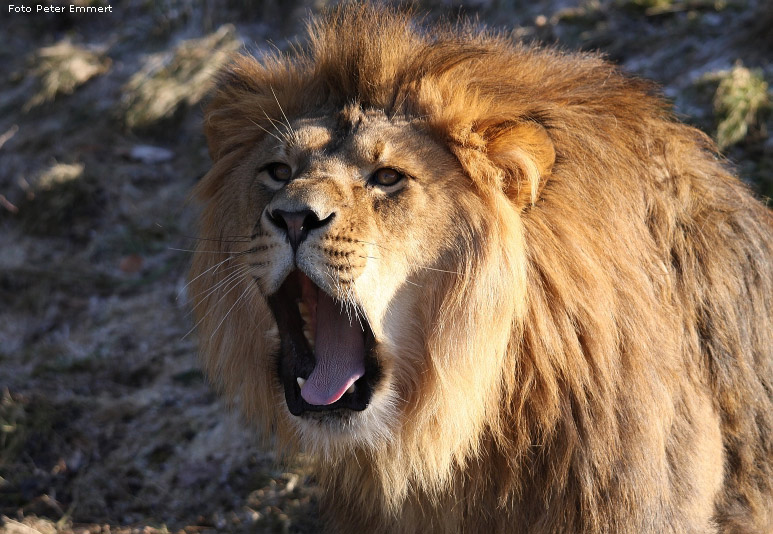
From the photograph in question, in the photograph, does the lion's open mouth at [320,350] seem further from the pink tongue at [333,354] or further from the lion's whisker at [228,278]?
the lion's whisker at [228,278]

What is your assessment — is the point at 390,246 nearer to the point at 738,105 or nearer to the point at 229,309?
the point at 229,309

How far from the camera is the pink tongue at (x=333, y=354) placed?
7.28ft

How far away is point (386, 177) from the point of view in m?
2.15

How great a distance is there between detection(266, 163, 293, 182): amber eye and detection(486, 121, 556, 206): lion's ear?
1.89 ft

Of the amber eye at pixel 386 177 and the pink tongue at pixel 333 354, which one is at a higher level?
the amber eye at pixel 386 177

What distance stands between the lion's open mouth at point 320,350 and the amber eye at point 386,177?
341 millimetres

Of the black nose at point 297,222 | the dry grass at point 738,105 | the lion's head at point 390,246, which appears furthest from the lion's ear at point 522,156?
the dry grass at point 738,105

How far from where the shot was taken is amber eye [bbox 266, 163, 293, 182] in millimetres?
2330

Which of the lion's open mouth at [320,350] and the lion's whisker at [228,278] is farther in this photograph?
the lion's whisker at [228,278]

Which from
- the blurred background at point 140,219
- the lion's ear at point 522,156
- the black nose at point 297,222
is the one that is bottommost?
the blurred background at point 140,219

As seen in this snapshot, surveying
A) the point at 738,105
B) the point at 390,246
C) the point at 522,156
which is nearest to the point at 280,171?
the point at 390,246

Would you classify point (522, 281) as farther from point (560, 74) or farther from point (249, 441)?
point (249, 441)

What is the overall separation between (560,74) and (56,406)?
3.03 metres

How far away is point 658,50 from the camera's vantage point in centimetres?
502
